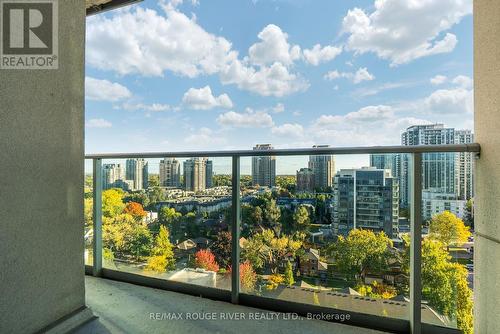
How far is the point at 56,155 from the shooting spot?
53.8 inches

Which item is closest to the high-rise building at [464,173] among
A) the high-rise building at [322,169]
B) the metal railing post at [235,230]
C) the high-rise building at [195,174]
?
the high-rise building at [322,169]

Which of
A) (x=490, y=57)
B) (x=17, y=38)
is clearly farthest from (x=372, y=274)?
(x=17, y=38)

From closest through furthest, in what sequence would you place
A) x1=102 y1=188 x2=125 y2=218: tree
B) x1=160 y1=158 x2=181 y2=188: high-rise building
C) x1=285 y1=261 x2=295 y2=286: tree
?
x1=285 y1=261 x2=295 y2=286: tree
x1=160 y1=158 x2=181 y2=188: high-rise building
x1=102 y1=188 x2=125 y2=218: tree

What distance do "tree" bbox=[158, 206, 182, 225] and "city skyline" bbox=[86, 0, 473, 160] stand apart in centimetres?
297

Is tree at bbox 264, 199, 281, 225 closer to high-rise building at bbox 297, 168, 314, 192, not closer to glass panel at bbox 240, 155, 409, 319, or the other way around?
glass panel at bbox 240, 155, 409, 319

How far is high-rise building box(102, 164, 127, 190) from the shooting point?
2264mm

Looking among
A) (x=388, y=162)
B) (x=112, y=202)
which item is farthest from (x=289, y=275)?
(x=112, y=202)

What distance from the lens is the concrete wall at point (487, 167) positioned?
1.19 meters

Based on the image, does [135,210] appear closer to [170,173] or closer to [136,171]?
[136,171]

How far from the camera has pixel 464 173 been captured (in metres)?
1.37

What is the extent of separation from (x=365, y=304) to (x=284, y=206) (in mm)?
764

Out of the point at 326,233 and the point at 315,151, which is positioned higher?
the point at 315,151

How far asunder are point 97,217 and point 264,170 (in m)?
1.65

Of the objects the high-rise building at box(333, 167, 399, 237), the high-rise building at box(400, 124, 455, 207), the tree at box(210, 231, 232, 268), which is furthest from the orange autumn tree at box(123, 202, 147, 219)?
the high-rise building at box(400, 124, 455, 207)
